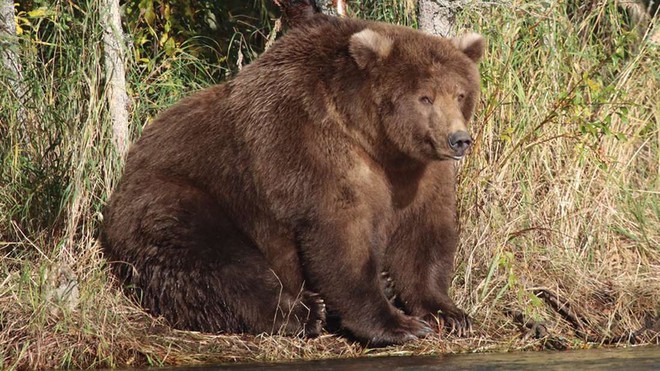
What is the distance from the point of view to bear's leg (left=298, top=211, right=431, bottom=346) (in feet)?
21.7

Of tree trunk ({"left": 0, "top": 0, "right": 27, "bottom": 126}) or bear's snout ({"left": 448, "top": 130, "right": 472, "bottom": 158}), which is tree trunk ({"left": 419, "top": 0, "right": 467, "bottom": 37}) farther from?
tree trunk ({"left": 0, "top": 0, "right": 27, "bottom": 126})

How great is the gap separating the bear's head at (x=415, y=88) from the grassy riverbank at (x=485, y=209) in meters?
0.91

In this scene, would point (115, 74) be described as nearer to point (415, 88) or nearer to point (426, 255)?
point (415, 88)

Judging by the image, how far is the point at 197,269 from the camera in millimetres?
6844

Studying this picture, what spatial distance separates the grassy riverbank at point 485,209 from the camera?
6.52 meters

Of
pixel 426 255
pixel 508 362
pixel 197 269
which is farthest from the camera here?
pixel 426 255

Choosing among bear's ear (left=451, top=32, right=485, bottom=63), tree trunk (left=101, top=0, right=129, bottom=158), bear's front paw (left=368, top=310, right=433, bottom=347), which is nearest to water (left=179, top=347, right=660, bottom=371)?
bear's front paw (left=368, top=310, right=433, bottom=347)

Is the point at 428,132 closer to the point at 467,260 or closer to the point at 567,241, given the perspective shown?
the point at 467,260

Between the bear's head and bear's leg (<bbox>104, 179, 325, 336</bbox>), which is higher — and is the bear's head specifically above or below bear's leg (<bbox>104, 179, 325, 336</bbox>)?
above

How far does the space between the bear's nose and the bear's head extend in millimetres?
37

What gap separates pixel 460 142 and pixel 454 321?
1022mm

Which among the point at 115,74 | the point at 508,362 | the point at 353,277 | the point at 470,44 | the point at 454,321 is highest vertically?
the point at 470,44

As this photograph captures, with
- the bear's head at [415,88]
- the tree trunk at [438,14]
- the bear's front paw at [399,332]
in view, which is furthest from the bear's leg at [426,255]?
the tree trunk at [438,14]

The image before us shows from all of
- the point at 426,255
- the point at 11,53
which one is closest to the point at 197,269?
the point at 426,255
